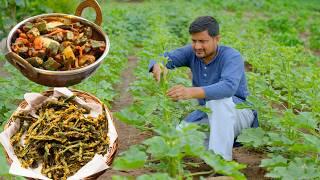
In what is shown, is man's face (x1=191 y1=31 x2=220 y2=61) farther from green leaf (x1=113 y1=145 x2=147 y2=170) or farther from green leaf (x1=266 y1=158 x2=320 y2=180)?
green leaf (x1=113 y1=145 x2=147 y2=170)

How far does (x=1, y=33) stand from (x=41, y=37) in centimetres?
548

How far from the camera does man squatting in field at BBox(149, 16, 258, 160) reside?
5.01 metres

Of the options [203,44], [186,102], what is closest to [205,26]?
[203,44]

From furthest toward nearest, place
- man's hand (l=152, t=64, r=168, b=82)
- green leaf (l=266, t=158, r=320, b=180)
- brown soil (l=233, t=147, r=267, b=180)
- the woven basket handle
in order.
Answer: the woven basket handle < brown soil (l=233, t=147, r=267, b=180) < man's hand (l=152, t=64, r=168, b=82) < green leaf (l=266, t=158, r=320, b=180)

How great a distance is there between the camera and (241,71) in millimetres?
5242

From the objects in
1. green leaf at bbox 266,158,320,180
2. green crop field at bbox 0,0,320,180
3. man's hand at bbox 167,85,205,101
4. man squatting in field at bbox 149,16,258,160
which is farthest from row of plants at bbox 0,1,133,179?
green leaf at bbox 266,158,320,180

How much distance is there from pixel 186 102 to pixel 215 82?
507 millimetres

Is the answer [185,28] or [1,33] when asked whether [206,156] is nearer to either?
[1,33]

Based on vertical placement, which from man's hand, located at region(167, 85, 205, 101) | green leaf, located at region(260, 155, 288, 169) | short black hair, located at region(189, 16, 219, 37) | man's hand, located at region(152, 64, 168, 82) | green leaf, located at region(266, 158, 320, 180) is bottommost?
green leaf, located at region(260, 155, 288, 169)

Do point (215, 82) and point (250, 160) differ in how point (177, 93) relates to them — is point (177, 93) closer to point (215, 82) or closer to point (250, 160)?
point (215, 82)

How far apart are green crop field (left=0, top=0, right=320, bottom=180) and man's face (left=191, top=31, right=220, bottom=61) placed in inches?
17.0

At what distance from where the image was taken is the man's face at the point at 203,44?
17.1 feet

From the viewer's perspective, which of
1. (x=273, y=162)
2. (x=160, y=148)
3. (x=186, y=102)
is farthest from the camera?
(x=186, y=102)

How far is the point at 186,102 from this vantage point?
5.90 meters
